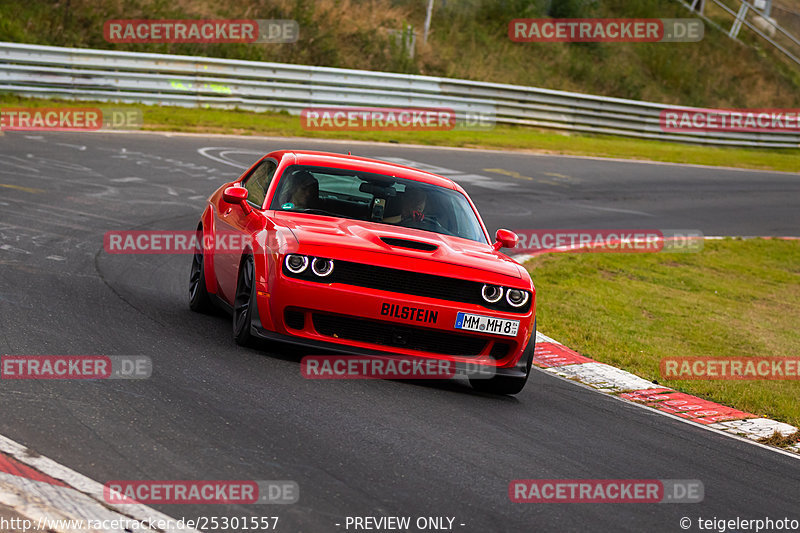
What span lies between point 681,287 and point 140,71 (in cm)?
1516

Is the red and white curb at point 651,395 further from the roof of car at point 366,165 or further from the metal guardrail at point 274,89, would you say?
the metal guardrail at point 274,89

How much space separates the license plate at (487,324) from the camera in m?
6.87

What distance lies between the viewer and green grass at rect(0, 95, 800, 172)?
75.1ft

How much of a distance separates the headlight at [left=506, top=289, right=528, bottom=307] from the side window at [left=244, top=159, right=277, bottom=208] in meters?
2.11

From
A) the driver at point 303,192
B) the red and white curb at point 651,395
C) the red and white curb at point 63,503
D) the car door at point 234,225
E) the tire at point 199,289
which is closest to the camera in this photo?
the red and white curb at point 63,503

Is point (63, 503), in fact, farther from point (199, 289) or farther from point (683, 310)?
point (683, 310)

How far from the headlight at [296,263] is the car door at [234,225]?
2.91ft

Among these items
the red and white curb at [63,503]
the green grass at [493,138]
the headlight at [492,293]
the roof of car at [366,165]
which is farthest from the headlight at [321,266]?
the green grass at [493,138]

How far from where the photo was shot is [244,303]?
7301 mm

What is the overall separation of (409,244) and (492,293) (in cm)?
64

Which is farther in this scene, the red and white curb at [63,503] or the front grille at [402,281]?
the front grille at [402,281]

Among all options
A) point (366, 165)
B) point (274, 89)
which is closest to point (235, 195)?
point (366, 165)

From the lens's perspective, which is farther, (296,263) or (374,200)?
(374,200)

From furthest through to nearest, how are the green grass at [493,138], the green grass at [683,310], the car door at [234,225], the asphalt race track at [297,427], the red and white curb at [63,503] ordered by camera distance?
the green grass at [493,138] < the green grass at [683,310] < the car door at [234,225] < the asphalt race track at [297,427] < the red and white curb at [63,503]
